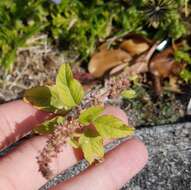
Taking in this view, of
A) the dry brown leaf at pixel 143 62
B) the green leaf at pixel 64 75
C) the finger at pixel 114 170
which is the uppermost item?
the green leaf at pixel 64 75

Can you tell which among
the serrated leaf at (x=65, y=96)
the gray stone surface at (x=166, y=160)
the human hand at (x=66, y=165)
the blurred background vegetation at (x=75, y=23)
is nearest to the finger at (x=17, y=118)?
the human hand at (x=66, y=165)

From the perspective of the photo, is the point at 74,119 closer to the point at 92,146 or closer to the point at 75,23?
the point at 92,146

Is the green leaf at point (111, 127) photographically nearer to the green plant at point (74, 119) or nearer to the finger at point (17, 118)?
the green plant at point (74, 119)

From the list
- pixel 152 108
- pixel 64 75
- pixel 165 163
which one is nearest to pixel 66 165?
pixel 64 75

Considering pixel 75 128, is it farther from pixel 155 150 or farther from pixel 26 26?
pixel 26 26

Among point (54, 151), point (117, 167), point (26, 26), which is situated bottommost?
point (117, 167)

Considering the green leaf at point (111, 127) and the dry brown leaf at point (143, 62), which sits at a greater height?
the green leaf at point (111, 127)

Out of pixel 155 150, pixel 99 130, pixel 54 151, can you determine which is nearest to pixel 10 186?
pixel 54 151

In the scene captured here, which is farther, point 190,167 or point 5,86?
point 5,86
